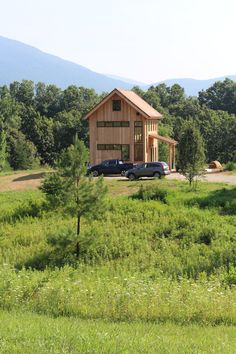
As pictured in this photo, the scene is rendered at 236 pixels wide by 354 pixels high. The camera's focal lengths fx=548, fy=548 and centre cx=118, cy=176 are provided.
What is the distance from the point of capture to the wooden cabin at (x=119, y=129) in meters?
44.6

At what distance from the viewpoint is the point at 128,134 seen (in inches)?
1764

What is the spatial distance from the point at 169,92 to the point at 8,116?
3081cm

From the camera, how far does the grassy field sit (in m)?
9.29

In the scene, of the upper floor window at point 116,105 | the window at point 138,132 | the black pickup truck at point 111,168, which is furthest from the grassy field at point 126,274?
the upper floor window at point 116,105

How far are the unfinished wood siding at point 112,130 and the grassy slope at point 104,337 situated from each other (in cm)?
3446

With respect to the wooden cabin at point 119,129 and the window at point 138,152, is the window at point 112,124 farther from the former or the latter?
the window at point 138,152

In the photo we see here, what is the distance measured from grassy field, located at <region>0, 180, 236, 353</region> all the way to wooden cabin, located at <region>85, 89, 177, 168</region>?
9070 mm

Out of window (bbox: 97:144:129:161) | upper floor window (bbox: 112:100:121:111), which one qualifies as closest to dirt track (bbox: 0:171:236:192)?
window (bbox: 97:144:129:161)

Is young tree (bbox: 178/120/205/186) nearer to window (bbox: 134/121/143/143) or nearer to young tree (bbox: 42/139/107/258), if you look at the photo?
young tree (bbox: 42/139/107/258)

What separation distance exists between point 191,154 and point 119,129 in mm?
13749

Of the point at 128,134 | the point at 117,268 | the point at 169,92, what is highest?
the point at 169,92

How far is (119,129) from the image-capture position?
44.9m

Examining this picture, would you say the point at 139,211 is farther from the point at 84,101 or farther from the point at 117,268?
the point at 84,101

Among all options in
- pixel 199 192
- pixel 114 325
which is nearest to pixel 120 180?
pixel 199 192
